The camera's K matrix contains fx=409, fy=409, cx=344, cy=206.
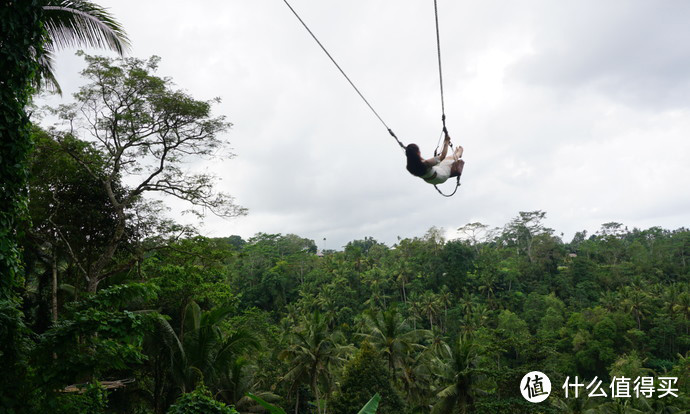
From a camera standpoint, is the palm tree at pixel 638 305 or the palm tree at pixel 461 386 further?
the palm tree at pixel 638 305

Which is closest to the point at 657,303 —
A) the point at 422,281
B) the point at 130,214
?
the point at 422,281

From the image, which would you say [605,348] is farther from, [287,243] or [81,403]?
[287,243]

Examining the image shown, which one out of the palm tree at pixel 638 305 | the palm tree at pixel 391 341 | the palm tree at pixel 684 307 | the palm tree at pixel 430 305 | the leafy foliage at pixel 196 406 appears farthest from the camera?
the palm tree at pixel 430 305

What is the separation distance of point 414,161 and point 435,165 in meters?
0.55

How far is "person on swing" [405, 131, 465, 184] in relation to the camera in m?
5.00

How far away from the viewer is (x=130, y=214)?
10.3 metres

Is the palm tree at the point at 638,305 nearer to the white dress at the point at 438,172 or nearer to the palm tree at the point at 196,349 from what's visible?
the palm tree at the point at 196,349

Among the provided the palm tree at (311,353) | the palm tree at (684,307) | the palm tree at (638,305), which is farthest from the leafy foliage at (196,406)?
the palm tree at (684,307)

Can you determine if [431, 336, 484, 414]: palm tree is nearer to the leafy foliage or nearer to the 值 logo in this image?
the 值 logo

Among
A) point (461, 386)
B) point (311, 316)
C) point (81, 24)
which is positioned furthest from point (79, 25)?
point (311, 316)

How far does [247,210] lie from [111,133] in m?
3.69

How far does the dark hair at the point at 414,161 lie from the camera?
497 cm

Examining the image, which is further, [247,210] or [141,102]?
[247,210]

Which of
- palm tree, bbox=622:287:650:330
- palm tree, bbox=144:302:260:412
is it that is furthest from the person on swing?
palm tree, bbox=622:287:650:330
